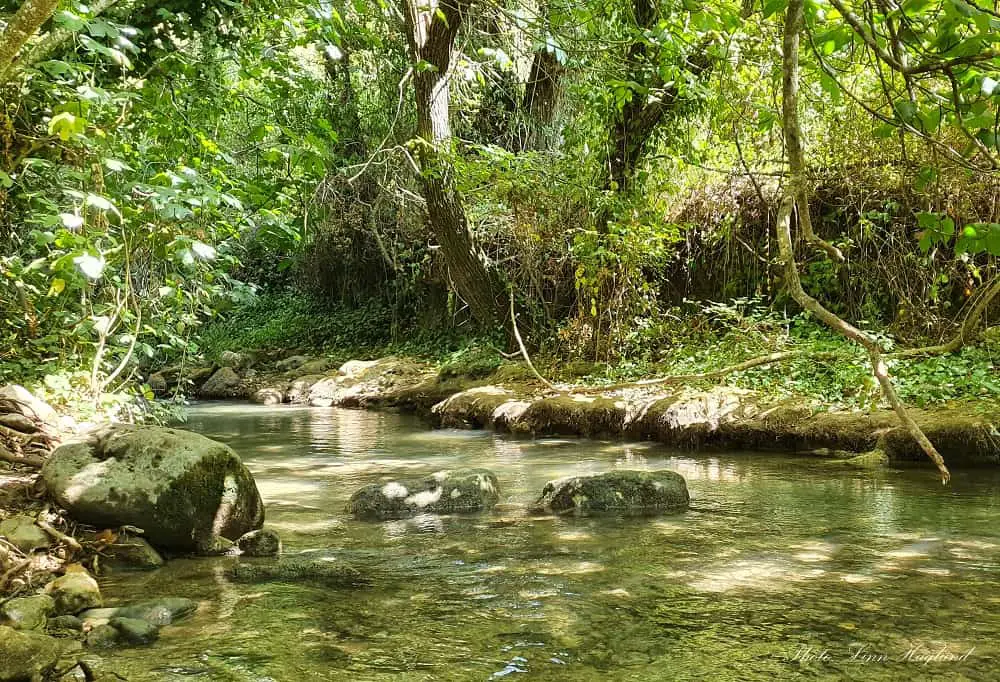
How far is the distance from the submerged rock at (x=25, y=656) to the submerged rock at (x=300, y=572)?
49.9 inches

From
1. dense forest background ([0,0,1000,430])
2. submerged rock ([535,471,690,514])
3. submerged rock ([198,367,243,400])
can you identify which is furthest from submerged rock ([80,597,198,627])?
submerged rock ([198,367,243,400])

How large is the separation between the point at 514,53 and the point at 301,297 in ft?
36.1

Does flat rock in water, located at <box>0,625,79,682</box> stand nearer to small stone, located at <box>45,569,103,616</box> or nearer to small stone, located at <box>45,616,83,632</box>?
small stone, located at <box>45,616,83,632</box>

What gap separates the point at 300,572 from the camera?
14.6ft

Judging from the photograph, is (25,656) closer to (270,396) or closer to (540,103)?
(540,103)

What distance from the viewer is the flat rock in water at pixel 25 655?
9.45ft

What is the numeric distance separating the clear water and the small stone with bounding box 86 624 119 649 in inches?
6.3

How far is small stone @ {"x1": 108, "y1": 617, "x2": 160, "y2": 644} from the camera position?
133 inches

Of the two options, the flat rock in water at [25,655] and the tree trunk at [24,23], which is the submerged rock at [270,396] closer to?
the flat rock in water at [25,655]

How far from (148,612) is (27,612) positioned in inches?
18.6

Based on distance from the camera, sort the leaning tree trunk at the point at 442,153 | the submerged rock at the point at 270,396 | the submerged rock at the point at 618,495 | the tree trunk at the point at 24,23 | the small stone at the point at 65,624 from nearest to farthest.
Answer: the tree trunk at the point at 24,23, the small stone at the point at 65,624, the submerged rock at the point at 618,495, the leaning tree trunk at the point at 442,153, the submerged rock at the point at 270,396

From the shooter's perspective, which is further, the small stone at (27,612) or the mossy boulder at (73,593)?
the mossy boulder at (73,593)

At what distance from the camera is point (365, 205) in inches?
622

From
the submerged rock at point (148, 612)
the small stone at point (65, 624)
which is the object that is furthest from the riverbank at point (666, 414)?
the small stone at point (65, 624)
